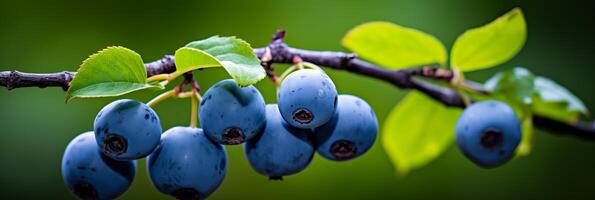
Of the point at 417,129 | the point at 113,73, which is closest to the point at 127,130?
the point at 113,73

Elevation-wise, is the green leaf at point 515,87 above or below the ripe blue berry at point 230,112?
below

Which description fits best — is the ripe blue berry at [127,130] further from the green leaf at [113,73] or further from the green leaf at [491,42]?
the green leaf at [491,42]

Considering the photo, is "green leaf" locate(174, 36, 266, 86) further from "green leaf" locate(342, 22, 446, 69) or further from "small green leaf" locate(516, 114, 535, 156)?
"small green leaf" locate(516, 114, 535, 156)

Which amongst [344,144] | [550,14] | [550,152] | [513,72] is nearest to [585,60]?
[550,14]

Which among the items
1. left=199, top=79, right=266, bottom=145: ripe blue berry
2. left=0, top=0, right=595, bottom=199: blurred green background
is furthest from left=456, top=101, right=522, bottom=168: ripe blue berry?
left=0, top=0, right=595, bottom=199: blurred green background

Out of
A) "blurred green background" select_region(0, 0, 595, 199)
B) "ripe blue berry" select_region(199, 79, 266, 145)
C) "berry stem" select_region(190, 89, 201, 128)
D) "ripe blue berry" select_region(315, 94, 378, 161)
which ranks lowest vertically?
"blurred green background" select_region(0, 0, 595, 199)

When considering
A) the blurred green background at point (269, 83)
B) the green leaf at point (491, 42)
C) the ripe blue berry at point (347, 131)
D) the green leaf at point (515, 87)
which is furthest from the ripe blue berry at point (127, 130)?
the blurred green background at point (269, 83)
